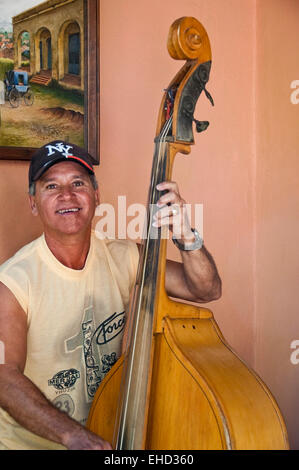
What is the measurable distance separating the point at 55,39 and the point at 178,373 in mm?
1179

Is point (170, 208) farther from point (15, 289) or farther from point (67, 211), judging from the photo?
point (15, 289)

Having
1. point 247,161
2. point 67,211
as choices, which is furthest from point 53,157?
point 247,161

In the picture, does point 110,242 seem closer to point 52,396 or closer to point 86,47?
point 52,396

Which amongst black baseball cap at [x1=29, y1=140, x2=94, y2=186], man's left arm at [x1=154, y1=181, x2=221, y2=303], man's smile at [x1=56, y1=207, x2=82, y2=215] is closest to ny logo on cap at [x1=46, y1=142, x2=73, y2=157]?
black baseball cap at [x1=29, y1=140, x2=94, y2=186]

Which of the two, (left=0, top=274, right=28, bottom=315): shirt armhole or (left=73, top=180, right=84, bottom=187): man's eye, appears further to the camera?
(left=73, top=180, right=84, bottom=187): man's eye

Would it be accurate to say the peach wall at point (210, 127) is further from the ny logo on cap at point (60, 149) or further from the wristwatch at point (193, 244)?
the wristwatch at point (193, 244)

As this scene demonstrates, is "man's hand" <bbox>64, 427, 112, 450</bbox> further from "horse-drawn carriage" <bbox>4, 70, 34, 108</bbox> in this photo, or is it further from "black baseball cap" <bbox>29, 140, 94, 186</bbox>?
"horse-drawn carriage" <bbox>4, 70, 34, 108</bbox>

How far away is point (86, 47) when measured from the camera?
1944 millimetres

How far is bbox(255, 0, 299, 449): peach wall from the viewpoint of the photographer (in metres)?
2.24

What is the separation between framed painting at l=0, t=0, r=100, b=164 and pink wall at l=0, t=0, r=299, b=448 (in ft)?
0.68

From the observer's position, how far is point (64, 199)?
1614mm

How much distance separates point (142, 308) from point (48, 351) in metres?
0.38

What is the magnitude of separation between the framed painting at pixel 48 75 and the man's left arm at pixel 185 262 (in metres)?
0.55
